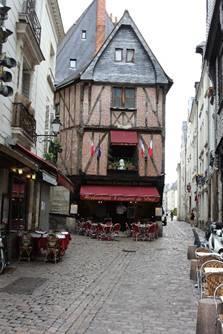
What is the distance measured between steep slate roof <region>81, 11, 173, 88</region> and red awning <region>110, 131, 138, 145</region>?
310cm

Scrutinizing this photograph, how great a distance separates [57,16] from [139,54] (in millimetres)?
9144

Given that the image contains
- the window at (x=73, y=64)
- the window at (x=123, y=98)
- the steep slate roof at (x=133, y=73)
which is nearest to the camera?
the window at (x=123, y=98)

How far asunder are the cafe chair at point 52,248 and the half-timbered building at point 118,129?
1198 centimetres

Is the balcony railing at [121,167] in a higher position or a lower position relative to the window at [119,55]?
lower

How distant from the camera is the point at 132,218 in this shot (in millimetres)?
26500

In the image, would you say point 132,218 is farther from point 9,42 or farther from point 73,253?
point 9,42

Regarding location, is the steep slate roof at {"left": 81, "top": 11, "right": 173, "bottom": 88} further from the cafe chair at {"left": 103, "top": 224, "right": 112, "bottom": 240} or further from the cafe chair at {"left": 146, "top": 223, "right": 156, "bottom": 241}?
the cafe chair at {"left": 103, "top": 224, "right": 112, "bottom": 240}

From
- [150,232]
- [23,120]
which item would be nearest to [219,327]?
[23,120]

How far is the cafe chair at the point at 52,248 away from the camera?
39.9ft

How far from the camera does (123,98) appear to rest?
26.1 meters

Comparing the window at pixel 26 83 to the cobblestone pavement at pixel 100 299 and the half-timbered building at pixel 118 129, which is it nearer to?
the cobblestone pavement at pixel 100 299

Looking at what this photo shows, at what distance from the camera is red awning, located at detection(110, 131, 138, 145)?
25.0 meters

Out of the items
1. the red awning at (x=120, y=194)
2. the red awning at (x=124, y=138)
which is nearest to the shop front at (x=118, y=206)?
the red awning at (x=120, y=194)

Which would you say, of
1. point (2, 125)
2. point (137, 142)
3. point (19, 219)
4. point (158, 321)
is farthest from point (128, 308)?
point (137, 142)
